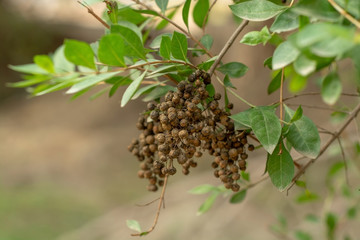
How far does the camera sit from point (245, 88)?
112 inches

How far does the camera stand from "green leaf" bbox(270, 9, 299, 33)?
0.51 meters

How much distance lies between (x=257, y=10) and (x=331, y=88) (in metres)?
0.20

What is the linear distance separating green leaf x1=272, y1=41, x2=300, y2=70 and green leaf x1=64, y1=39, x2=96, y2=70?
239 mm

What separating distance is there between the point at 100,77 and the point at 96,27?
4273 millimetres

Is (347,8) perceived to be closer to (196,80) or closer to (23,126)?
(196,80)

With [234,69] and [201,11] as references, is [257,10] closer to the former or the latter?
[234,69]

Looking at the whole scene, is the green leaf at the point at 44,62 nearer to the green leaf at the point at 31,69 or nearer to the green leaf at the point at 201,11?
the green leaf at the point at 31,69

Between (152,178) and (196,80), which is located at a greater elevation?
(196,80)

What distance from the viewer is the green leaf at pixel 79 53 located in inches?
20.1

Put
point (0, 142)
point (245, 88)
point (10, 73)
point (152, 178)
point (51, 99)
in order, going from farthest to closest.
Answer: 1. point (10, 73)
2. point (51, 99)
3. point (0, 142)
4. point (245, 88)
5. point (152, 178)

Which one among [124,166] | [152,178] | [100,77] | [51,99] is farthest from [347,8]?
[51,99]

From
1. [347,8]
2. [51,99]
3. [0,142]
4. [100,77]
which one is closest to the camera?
[347,8]

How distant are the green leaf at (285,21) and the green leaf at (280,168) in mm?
177

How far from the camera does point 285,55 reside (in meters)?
0.45
